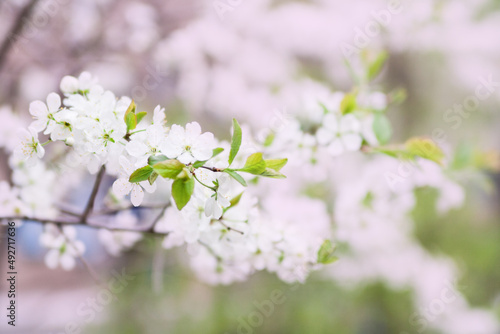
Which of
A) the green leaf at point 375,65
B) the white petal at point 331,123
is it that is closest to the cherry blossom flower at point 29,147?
the white petal at point 331,123

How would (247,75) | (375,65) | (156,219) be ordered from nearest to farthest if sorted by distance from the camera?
1. (156,219)
2. (375,65)
3. (247,75)

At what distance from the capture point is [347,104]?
90 centimetres

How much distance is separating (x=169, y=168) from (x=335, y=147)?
44 centimetres

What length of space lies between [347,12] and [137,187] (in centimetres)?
225

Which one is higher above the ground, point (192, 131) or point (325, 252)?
point (192, 131)

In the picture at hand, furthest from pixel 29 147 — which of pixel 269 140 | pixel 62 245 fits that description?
pixel 269 140

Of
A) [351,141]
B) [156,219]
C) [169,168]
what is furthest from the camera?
[351,141]

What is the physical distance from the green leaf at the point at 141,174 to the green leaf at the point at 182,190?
4 cm

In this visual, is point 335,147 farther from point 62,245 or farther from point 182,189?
point 62,245

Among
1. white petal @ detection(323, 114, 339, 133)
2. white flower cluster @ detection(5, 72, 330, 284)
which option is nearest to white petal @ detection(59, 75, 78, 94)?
white flower cluster @ detection(5, 72, 330, 284)

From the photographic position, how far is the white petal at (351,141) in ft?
2.88

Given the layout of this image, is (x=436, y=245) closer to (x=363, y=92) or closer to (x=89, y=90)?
(x=363, y=92)

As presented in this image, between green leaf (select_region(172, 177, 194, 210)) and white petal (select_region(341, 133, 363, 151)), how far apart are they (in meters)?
0.43

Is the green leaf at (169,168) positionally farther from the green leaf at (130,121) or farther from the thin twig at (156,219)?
the thin twig at (156,219)
